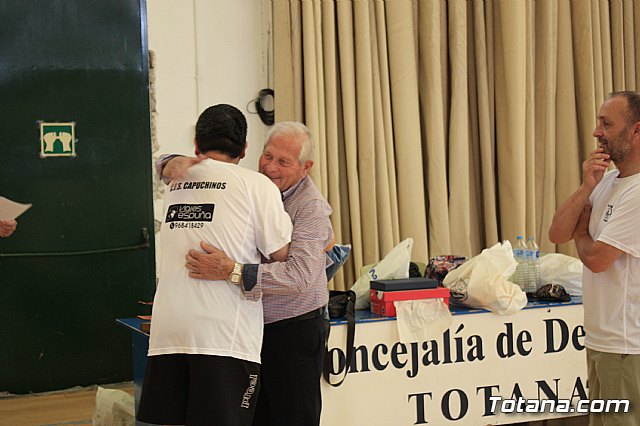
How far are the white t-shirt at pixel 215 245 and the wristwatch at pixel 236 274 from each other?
22 millimetres

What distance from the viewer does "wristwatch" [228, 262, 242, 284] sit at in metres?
2.39

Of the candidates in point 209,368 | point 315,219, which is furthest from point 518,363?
point 209,368

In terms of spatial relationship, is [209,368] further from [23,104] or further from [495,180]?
[495,180]

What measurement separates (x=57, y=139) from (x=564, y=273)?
2.98 metres

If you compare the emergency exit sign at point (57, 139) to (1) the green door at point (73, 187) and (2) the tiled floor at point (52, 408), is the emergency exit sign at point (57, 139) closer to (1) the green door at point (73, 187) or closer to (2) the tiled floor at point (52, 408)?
(1) the green door at point (73, 187)

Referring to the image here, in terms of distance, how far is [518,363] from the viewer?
3.80 m

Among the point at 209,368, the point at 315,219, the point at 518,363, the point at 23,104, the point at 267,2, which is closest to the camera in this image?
the point at 209,368

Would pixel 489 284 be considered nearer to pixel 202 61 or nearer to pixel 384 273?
pixel 384 273

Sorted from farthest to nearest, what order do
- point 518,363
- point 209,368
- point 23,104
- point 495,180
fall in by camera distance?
point 495,180, point 23,104, point 518,363, point 209,368

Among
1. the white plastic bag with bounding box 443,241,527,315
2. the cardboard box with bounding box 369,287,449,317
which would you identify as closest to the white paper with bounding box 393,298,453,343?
the cardboard box with bounding box 369,287,449,317

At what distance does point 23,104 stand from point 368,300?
244 centimetres

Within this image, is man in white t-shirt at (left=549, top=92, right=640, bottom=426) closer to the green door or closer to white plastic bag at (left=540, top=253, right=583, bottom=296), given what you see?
white plastic bag at (left=540, top=253, right=583, bottom=296)

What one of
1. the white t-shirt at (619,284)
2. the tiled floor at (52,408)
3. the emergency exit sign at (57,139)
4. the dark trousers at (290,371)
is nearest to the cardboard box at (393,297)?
the dark trousers at (290,371)

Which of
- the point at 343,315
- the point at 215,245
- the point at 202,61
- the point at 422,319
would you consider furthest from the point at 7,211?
the point at 202,61
